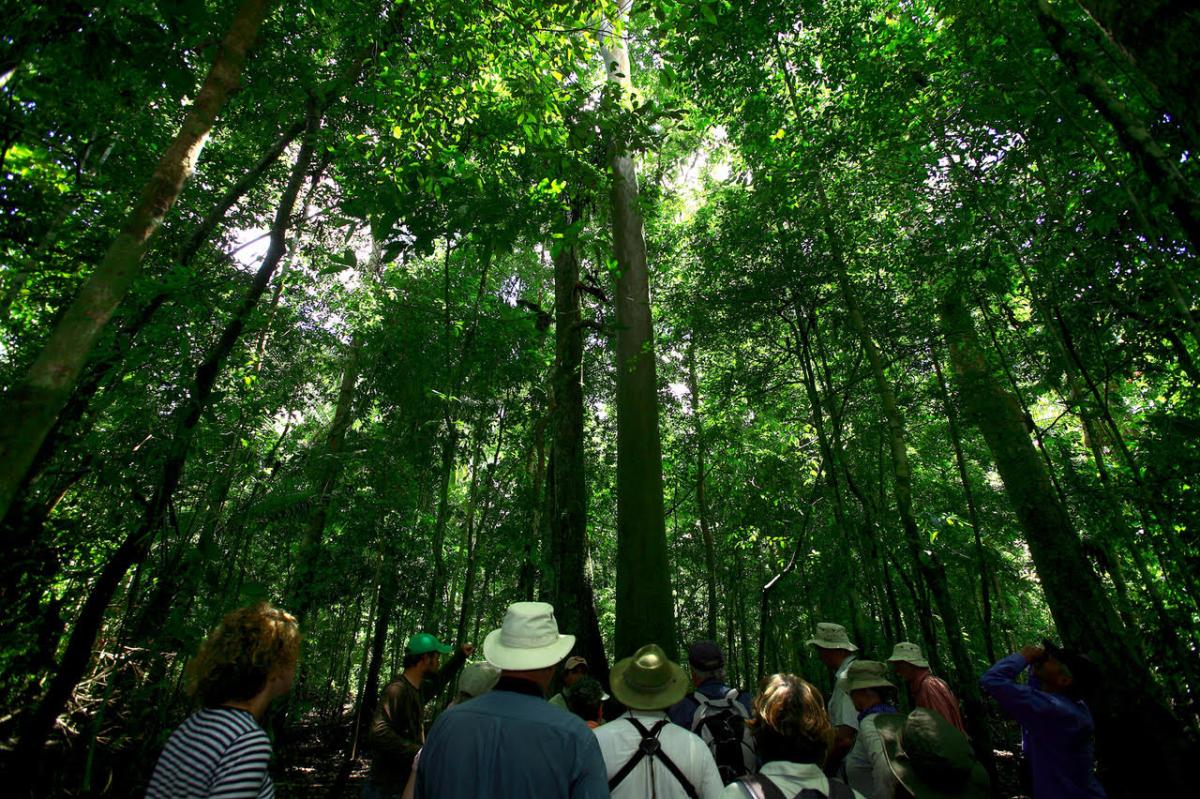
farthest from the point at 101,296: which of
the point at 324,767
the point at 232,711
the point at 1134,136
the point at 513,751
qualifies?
the point at 324,767

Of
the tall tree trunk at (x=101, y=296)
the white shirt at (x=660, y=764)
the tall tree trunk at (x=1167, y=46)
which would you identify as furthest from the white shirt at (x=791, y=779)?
the tall tree trunk at (x=101, y=296)

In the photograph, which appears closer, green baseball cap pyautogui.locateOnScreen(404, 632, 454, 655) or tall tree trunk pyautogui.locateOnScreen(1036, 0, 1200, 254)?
tall tree trunk pyautogui.locateOnScreen(1036, 0, 1200, 254)

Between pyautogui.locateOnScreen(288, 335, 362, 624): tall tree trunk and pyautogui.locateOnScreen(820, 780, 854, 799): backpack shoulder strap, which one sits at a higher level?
pyautogui.locateOnScreen(288, 335, 362, 624): tall tree trunk

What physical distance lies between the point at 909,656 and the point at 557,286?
573cm

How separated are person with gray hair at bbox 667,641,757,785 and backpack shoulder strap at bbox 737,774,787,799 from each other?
768 millimetres

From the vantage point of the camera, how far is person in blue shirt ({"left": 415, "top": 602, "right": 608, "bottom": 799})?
1.67m

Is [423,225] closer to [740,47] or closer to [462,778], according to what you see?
[462,778]

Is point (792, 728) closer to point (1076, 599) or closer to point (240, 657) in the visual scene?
point (240, 657)

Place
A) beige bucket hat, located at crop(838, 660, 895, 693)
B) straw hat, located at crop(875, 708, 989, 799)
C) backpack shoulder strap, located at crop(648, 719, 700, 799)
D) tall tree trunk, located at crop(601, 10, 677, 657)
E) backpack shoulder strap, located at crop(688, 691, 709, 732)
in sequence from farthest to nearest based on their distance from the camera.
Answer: tall tree trunk, located at crop(601, 10, 677, 657) < beige bucket hat, located at crop(838, 660, 895, 693) < backpack shoulder strap, located at crop(688, 691, 709, 732) < backpack shoulder strap, located at crop(648, 719, 700, 799) < straw hat, located at crop(875, 708, 989, 799)

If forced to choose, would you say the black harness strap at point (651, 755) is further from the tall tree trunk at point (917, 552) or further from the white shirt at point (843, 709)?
the tall tree trunk at point (917, 552)

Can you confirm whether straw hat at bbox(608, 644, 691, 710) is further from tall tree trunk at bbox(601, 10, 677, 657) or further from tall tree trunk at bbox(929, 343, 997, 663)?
tall tree trunk at bbox(929, 343, 997, 663)

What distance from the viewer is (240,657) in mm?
1789

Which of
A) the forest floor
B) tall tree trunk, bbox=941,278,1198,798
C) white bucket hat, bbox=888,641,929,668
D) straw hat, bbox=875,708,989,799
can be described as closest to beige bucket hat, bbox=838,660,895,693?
white bucket hat, bbox=888,641,929,668

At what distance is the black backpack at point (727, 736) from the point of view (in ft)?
9.55
